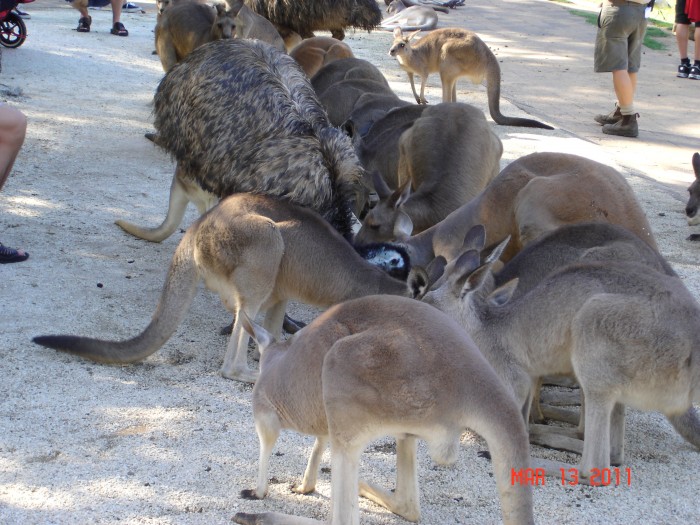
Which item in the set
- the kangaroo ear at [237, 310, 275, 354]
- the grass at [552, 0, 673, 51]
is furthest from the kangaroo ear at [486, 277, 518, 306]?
the grass at [552, 0, 673, 51]

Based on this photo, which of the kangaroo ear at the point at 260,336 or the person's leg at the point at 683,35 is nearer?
the kangaroo ear at the point at 260,336

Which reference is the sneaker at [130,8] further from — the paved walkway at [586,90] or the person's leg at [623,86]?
the person's leg at [623,86]

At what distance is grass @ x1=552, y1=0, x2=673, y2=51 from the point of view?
→ 16550 millimetres

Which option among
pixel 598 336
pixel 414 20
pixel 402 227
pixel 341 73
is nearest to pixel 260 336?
pixel 598 336

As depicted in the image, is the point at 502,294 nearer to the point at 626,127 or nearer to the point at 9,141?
the point at 9,141

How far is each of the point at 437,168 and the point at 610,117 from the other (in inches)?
212

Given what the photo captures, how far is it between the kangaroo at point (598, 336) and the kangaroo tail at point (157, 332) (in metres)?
1.27

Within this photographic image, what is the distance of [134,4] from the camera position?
16859 millimetres

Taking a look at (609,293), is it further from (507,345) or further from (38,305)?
(38,305)

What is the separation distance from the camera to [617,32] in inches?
385

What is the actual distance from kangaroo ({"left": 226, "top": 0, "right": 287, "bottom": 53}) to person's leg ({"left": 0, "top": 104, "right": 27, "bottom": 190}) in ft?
9.65

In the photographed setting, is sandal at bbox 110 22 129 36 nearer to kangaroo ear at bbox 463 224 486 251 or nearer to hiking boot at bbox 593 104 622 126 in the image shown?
hiking boot at bbox 593 104 622 126

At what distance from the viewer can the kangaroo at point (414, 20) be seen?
1758 centimetres
